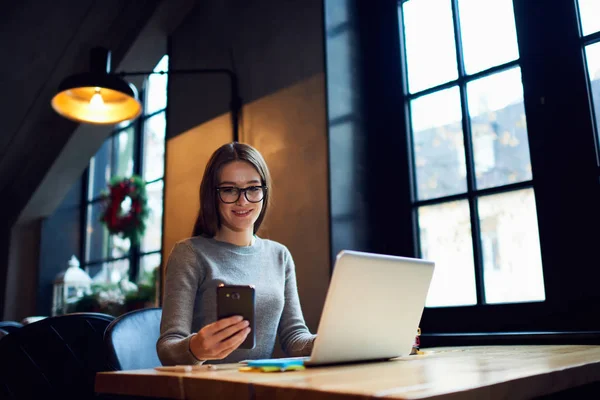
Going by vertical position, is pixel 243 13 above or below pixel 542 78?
above

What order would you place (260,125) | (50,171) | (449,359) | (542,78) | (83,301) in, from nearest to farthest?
(449,359) < (542,78) < (260,125) < (83,301) < (50,171)

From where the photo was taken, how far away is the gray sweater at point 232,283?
1408mm

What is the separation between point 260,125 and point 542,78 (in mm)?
1373


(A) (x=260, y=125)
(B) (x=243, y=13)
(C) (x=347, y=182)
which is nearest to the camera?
(C) (x=347, y=182)

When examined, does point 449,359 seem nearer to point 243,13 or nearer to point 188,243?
point 188,243

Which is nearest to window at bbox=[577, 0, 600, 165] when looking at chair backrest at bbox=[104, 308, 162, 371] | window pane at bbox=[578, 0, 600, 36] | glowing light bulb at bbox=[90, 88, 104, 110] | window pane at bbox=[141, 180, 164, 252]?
window pane at bbox=[578, 0, 600, 36]

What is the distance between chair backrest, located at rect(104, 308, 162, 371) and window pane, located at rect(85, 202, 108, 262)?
11.8 feet

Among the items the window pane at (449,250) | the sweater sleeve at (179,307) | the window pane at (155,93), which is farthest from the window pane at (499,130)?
the window pane at (155,93)

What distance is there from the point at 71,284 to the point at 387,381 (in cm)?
392

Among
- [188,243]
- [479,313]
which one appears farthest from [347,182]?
[188,243]

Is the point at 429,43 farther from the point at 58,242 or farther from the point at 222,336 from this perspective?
the point at 58,242

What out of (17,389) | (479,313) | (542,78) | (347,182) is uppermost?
(542,78)

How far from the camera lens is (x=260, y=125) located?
2977 millimetres

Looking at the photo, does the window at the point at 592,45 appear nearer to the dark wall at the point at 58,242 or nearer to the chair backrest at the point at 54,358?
the chair backrest at the point at 54,358
